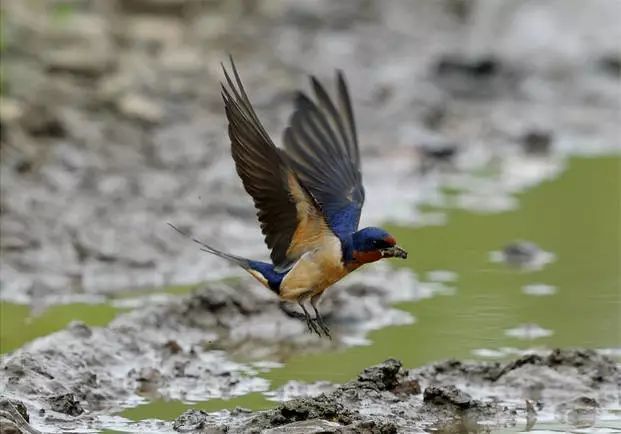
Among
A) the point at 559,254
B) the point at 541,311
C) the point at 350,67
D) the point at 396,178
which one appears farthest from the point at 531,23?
the point at 541,311

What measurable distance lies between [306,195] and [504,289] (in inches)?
121

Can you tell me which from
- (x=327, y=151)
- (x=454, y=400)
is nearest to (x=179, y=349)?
(x=327, y=151)

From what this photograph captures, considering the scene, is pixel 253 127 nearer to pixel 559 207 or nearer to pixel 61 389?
pixel 61 389

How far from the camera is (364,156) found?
1162cm

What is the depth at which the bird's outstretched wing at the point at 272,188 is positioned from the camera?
17.5 feet

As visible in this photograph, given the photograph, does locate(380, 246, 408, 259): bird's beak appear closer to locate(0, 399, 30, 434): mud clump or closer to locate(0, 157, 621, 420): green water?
locate(0, 157, 621, 420): green water

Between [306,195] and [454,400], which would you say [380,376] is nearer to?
[454,400]

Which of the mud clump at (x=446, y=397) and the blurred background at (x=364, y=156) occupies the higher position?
the blurred background at (x=364, y=156)

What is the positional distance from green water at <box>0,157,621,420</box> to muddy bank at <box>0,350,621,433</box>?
32 cm

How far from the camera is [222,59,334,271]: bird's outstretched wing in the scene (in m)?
5.34

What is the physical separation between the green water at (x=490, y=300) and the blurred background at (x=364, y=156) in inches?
0.8

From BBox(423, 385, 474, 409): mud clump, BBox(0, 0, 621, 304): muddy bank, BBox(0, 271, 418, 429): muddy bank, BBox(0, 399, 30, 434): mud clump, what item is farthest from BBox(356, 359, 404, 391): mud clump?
BBox(0, 0, 621, 304): muddy bank

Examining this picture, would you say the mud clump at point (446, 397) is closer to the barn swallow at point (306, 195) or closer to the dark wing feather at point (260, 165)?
the barn swallow at point (306, 195)

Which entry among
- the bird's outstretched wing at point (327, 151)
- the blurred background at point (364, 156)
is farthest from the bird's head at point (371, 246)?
the blurred background at point (364, 156)
